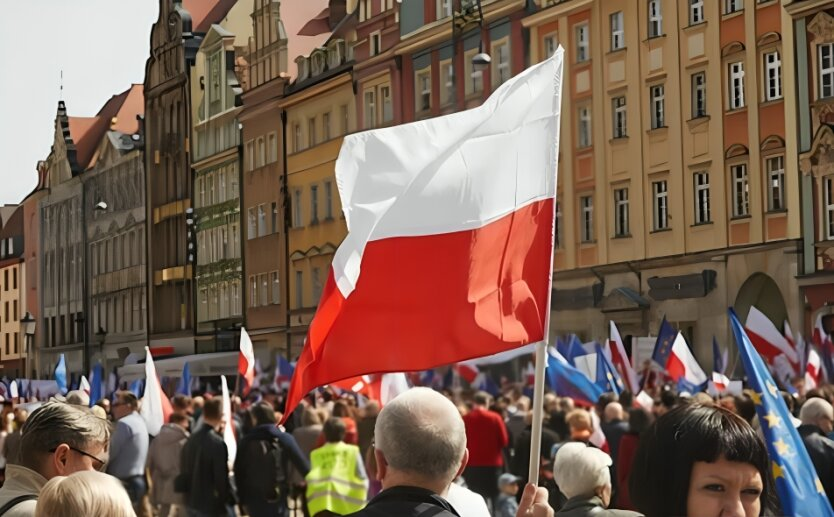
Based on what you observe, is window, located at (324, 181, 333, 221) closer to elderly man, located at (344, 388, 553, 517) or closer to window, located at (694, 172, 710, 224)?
window, located at (694, 172, 710, 224)

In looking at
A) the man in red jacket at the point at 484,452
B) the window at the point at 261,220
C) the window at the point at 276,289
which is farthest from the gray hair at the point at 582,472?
the window at the point at 261,220

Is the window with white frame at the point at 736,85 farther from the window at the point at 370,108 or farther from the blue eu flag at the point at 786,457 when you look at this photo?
the blue eu flag at the point at 786,457

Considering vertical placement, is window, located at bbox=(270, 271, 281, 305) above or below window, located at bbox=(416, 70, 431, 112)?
below

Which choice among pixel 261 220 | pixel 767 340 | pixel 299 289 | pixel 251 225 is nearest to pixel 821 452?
pixel 767 340

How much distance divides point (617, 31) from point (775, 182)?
6.55m

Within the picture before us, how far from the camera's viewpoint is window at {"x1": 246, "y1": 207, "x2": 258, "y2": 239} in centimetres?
6041

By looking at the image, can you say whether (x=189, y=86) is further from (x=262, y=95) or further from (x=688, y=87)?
(x=688, y=87)

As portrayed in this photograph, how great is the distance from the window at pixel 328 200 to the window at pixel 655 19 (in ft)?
61.1

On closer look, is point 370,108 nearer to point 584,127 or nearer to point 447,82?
point 447,82

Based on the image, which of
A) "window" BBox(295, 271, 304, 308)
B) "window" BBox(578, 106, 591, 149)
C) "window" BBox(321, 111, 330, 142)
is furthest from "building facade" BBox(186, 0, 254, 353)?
"window" BBox(578, 106, 591, 149)

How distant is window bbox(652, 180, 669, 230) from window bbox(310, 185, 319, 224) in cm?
1980

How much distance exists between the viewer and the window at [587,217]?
39.4 meters

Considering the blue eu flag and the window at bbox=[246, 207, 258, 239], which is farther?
the window at bbox=[246, 207, 258, 239]

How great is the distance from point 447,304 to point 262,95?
179ft
